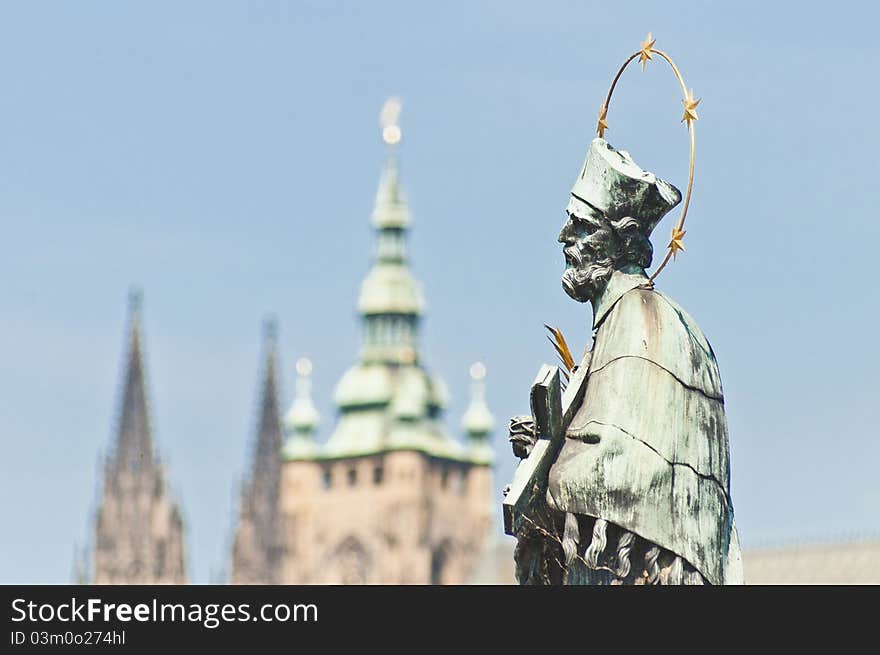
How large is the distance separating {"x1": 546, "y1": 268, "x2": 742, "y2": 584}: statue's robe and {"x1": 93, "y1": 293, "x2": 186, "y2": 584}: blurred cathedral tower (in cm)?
17171

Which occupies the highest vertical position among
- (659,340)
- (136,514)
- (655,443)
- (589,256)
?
(136,514)

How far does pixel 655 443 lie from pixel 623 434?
171 millimetres

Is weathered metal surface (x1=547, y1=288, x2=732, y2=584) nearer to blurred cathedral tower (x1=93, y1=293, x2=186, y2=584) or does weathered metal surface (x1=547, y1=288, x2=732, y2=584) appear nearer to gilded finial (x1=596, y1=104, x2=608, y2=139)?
gilded finial (x1=596, y1=104, x2=608, y2=139)

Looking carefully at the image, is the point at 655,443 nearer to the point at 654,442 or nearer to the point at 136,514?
the point at 654,442

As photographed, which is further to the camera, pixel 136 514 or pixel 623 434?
pixel 136 514

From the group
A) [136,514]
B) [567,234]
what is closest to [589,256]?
[567,234]

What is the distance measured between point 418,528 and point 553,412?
18195cm

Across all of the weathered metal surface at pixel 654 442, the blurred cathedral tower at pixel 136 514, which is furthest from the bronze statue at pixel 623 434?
the blurred cathedral tower at pixel 136 514

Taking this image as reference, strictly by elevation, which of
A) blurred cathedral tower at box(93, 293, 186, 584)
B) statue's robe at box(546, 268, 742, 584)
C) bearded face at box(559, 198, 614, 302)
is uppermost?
blurred cathedral tower at box(93, 293, 186, 584)

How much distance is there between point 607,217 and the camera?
16.2 m

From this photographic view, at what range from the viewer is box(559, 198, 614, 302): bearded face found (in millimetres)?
16172

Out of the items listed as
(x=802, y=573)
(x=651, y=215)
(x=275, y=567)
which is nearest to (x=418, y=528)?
(x=275, y=567)

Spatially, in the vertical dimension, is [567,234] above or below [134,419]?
below

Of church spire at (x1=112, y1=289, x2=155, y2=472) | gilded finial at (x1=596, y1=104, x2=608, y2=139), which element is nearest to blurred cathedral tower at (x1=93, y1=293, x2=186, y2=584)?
church spire at (x1=112, y1=289, x2=155, y2=472)
